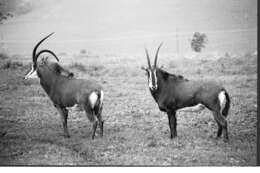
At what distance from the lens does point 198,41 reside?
5.63 metres

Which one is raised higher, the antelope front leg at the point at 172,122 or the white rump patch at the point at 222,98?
the white rump patch at the point at 222,98

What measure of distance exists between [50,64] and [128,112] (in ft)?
4.79

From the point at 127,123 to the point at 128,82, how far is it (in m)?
0.85

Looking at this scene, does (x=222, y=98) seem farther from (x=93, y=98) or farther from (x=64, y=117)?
(x=64, y=117)

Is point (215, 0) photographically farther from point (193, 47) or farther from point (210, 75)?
point (210, 75)

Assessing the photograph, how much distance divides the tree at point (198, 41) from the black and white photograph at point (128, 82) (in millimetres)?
16

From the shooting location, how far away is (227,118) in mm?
5398

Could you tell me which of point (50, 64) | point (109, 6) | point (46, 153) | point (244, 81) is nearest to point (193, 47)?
point (244, 81)

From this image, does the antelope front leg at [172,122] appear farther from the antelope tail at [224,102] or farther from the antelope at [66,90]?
the antelope at [66,90]

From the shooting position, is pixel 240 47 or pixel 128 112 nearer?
pixel 240 47

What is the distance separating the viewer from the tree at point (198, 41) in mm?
5613

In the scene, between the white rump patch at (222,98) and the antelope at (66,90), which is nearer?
the white rump patch at (222,98)

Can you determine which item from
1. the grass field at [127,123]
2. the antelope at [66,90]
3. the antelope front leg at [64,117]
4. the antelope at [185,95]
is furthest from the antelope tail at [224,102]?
the antelope front leg at [64,117]

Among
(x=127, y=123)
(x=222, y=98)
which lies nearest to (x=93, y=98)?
(x=127, y=123)
